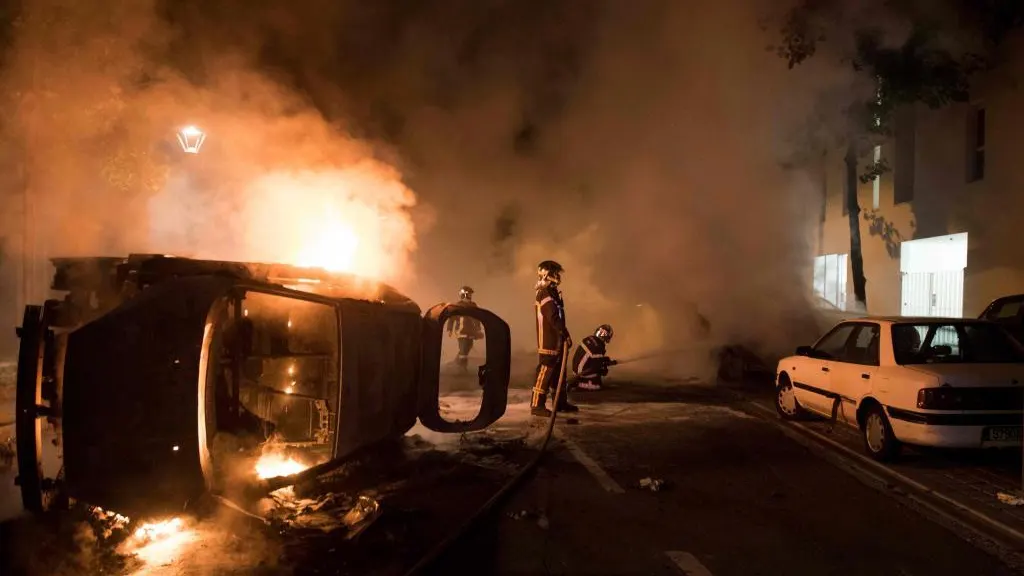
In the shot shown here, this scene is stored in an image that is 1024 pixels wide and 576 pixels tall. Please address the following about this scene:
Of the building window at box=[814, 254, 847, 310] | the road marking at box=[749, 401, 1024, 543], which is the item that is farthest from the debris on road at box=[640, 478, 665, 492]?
the building window at box=[814, 254, 847, 310]

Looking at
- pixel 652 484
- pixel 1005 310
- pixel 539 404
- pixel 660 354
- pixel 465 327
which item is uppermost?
pixel 1005 310

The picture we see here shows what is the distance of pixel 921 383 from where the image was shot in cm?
616

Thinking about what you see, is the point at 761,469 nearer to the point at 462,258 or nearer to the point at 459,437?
the point at 459,437

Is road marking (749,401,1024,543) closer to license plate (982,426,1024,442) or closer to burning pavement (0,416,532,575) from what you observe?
license plate (982,426,1024,442)

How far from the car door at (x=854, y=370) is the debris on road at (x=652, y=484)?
2.50m

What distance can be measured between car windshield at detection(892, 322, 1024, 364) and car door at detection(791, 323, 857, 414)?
80 cm

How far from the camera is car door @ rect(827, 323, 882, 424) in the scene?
6988 millimetres

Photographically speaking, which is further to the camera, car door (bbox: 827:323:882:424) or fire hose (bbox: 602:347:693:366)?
fire hose (bbox: 602:347:693:366)

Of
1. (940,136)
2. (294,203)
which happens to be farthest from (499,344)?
(940,136)

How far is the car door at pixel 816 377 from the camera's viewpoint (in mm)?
7781

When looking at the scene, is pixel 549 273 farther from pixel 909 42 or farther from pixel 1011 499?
pixel 909 42

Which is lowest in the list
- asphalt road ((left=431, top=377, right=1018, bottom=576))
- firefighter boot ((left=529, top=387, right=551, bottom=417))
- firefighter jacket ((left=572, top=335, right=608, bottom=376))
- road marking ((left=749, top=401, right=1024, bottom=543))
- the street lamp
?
asphalt road ((left=431, top=377, right=1018, bottom=576))

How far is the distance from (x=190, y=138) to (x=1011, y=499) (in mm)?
9991

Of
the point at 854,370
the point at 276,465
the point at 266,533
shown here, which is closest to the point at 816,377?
the point at 854,370
